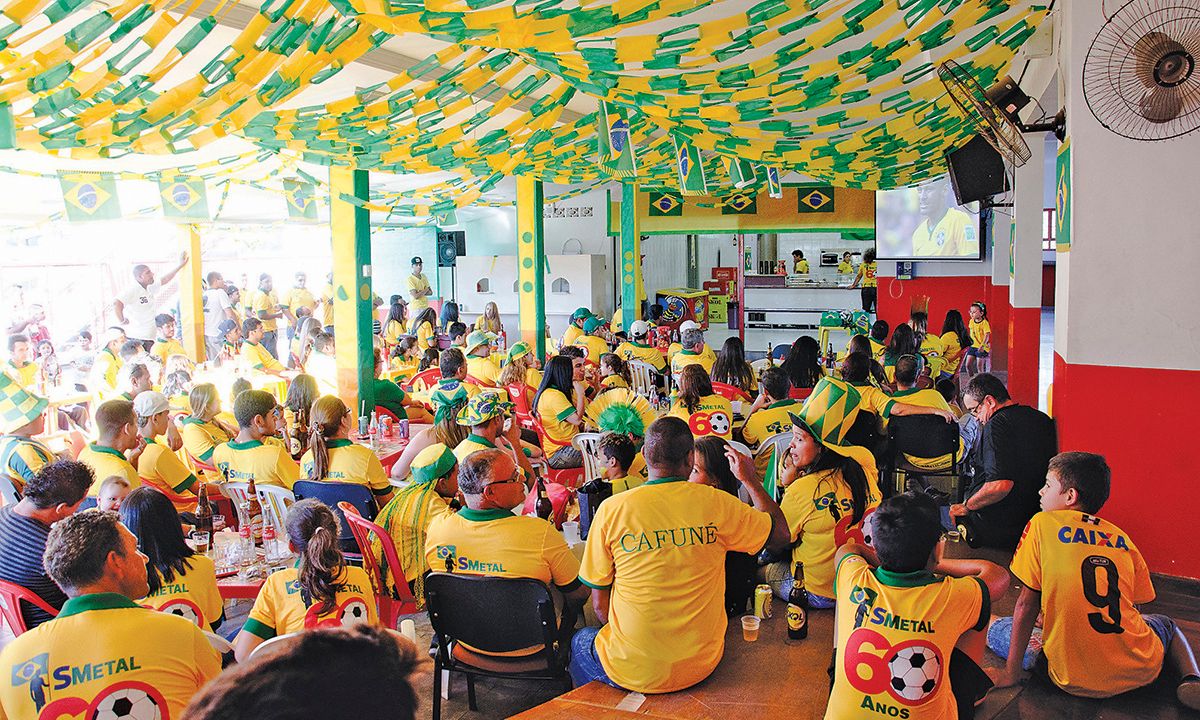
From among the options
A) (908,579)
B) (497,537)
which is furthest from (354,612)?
(908,579)

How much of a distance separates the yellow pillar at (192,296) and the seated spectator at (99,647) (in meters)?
10.2

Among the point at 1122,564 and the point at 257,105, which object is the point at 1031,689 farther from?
the point at 257,105

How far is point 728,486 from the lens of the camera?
4.35 m

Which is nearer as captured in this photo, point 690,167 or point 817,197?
point 690,167

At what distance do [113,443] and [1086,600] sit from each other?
168 inches

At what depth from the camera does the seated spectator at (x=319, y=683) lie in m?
1.19

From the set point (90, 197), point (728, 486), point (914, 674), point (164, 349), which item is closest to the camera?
point (914, 674)

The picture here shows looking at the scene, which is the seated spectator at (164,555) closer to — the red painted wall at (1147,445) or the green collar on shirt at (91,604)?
the green collar on shirt at (91,604)

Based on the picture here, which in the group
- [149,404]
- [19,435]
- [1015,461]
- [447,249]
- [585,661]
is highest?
[447,249]

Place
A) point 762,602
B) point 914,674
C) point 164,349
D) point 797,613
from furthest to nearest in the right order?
1. point 164,349
2. point 762,602
3. point 797,613
4. point 914,674

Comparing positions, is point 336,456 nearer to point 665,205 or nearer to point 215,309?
point 215,309

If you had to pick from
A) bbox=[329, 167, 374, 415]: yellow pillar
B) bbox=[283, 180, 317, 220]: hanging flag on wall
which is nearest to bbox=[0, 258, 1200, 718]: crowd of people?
bbox=[329, 167, 374, 415]: yellow pillar

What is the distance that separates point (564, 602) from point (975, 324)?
873 centimetres

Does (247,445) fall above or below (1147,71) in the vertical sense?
below
